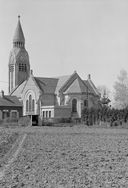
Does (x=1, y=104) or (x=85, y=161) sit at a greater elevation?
(x=1, y=104)

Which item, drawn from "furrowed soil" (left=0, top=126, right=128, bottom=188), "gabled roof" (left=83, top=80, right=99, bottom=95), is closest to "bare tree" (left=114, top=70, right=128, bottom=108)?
"gabled roof" (left=83, top=80, right=99, bottom=95)

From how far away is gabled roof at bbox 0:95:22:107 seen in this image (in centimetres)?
8456

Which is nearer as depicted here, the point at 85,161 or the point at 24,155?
the point at 85,161

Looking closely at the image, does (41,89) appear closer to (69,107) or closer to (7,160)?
(69,107)

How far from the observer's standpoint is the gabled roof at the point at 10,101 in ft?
277

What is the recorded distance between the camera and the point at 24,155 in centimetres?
1617

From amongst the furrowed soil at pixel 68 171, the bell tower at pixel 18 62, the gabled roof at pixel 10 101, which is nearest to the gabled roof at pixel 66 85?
the gabled roof at pixel 10 101

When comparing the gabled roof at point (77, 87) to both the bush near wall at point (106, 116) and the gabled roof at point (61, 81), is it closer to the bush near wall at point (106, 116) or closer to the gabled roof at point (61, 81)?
the gabled roof at point (61, 81)

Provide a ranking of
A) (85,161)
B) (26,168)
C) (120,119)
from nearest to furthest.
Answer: (26,168)
(85,161)
(120,119)

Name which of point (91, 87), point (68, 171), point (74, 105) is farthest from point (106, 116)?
point (68, 171)

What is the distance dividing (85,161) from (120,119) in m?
45.3

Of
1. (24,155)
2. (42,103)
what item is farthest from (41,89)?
(24,155)

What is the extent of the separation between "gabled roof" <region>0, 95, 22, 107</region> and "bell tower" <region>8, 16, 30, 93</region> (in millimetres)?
9674

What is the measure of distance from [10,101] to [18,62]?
13849mm
